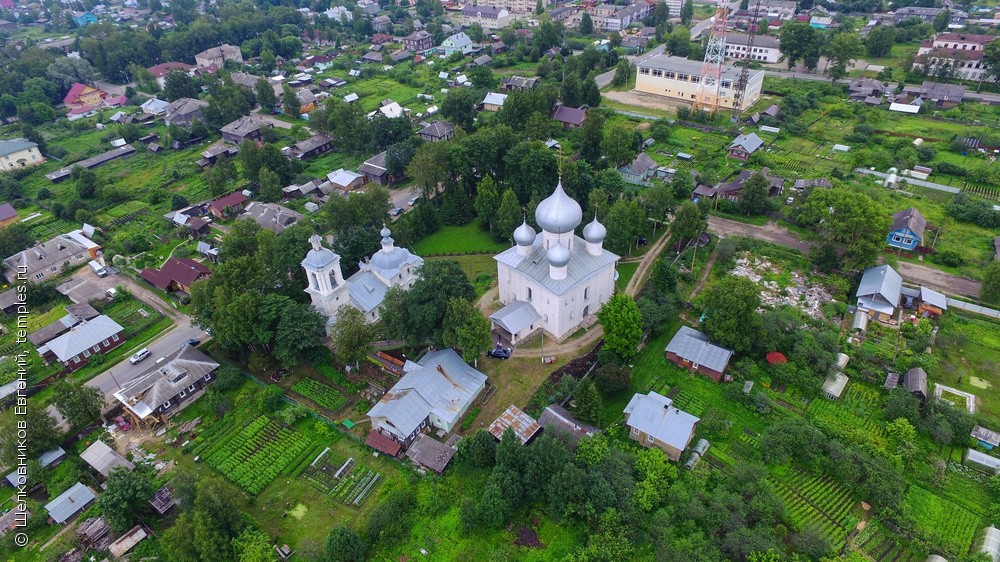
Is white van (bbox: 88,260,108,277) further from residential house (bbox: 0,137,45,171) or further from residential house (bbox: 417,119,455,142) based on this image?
residential house (bbox: 417,119,455,142)

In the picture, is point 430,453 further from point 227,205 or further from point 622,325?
point 227,205

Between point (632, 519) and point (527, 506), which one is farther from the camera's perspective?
point (527, 506)

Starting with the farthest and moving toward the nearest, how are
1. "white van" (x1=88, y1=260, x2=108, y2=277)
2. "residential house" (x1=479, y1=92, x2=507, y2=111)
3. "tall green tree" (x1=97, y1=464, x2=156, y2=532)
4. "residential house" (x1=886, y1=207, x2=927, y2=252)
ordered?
1. "residential house" (x1=479, y1=92, x2=507, y2=111)
2. "white van" (x1=88, y1=260, x2=108, y2=277)
3. "residential house" (x1=886, y1=207, x2=927, y2=252)
4. "tall green tree" (x1=97, y1=464, x2=156, y2=532)

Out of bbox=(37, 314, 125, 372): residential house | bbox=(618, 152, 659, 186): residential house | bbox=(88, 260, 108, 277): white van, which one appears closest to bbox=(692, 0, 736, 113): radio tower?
bbox=(618, 152, 659, 186): residential house

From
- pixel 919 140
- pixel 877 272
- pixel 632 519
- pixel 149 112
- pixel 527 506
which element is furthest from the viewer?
pixel 149 112

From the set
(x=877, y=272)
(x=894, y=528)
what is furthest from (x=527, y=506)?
(x=877, y=272)

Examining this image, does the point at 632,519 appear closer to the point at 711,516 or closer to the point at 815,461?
the point at 711,516
